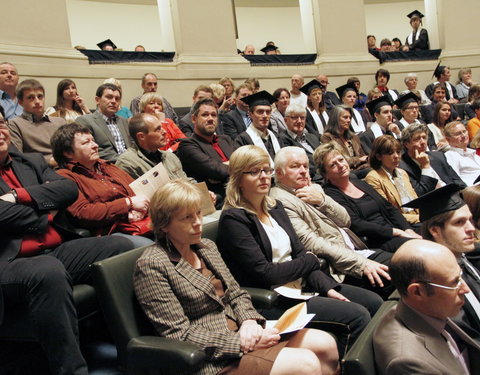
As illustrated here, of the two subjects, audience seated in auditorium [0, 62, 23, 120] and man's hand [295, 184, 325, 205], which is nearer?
man's hand [295, 184, 325, 205]

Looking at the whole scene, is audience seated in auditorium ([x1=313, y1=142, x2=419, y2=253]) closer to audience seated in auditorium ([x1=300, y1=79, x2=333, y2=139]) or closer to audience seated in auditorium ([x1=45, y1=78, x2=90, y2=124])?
audience seated in auditorium ([x1=45, y1=78, x2=90, y2=124])

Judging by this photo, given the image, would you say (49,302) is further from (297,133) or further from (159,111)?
(297,133)

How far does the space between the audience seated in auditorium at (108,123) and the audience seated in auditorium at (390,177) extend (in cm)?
224

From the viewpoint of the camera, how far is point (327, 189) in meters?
3.38

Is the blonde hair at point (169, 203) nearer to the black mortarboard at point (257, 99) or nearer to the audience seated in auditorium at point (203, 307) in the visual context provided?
the audience seated in auditorium at point (203, 307)

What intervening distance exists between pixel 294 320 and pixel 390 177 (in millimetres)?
2281

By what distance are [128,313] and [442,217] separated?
5.34 feet

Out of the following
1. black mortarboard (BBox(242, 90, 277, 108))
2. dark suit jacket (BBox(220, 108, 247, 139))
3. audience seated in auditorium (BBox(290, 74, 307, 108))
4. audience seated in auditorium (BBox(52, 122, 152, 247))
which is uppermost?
audience seated in auditorium (BBox(290, 74, 307, 108))

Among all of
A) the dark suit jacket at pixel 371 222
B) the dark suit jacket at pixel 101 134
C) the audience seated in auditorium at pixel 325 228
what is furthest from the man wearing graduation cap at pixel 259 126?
the audience seated in auditorium at pixel 325 228

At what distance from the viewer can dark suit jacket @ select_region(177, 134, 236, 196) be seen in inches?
148

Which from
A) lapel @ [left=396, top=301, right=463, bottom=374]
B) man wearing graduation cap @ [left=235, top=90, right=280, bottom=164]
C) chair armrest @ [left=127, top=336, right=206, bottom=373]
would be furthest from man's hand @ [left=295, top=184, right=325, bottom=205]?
man wearing graduation cap @ [left=235, top=90, right=280, bottom=164]

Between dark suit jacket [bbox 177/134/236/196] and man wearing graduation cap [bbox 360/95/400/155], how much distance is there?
233cm

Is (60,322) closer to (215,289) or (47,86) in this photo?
(215,289)

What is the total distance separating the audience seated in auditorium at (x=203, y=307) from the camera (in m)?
1.73
